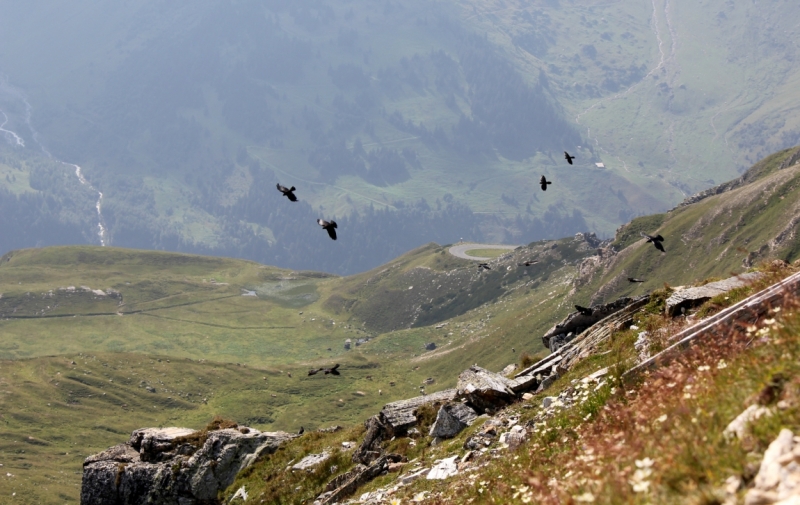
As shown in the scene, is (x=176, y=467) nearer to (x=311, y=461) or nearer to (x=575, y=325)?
(x=311, y=461)

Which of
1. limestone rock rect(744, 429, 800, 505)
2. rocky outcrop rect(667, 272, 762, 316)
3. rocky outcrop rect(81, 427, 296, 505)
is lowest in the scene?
limestone rock rect(744, 429, 800, 505)

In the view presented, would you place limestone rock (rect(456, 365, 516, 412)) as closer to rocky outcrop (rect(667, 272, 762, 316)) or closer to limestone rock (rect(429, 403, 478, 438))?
limestone rock (rect(429, 403, 478, 438))

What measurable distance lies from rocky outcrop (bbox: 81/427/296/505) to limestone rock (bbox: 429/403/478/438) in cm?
1681

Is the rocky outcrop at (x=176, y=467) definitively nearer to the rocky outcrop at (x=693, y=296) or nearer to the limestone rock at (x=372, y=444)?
the limestone rock at (x=372, y=444)

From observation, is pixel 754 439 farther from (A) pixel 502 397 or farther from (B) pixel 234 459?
(B) pixel 234 459

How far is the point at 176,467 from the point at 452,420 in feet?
72.3

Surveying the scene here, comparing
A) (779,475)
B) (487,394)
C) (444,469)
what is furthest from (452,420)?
(779,475)

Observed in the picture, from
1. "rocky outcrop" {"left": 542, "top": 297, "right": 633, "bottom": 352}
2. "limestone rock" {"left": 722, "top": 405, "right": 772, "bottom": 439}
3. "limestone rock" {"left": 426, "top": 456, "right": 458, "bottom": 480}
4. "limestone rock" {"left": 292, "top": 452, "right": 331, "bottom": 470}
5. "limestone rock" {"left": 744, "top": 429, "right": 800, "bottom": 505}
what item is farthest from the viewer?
"rocky outcrop" {"left": 542, "top": 297, "right": 633, "bottom": 352}

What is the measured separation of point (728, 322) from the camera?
1859cm

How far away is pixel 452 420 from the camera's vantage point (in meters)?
35.4

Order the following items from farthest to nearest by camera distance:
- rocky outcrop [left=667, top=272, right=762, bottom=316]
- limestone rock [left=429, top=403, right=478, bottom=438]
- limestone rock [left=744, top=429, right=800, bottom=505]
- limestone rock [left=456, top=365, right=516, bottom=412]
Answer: limestone rock [left=456, top=365, right=516, bottom=412], limestone rock [left=429, top=403, right=478, bottom=438], rocky outcrop [left=667, top=272, right=762, bottom=316], limestone rock [left=744, top=429, right=800, bottom=505]

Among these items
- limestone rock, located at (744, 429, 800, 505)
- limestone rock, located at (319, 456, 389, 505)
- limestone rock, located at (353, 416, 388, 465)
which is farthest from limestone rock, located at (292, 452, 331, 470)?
limestone rock, located at (744, 429, 800, 505)

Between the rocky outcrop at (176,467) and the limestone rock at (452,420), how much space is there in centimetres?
1681

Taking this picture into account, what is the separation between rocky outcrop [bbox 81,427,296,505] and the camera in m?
47.4
